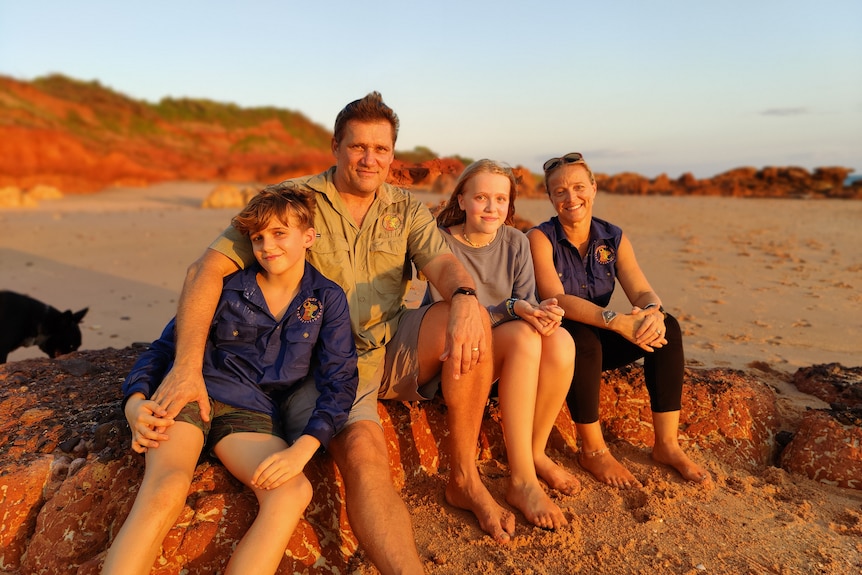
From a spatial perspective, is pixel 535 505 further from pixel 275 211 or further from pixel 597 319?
pixel 275 211

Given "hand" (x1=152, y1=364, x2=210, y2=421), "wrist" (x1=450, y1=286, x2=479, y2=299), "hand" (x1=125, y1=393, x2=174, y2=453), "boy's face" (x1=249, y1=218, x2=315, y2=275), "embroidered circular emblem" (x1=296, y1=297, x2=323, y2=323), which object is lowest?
"hand" (x1=125, y1=393, x2=174, y2=453)

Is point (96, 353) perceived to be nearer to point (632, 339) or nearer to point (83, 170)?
point (632, 339)

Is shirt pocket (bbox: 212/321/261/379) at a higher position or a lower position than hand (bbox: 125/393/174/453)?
higher

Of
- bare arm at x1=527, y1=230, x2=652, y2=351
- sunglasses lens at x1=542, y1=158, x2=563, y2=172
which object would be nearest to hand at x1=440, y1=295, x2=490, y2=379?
bare arm at x1=527, y1=230, x2=652, y2=351

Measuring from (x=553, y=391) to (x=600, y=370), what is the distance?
0.36 metres

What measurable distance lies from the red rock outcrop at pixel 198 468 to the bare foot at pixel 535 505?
541mm

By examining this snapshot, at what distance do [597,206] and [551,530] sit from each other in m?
16.1

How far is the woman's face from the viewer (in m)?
3.64

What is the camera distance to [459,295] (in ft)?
9.96

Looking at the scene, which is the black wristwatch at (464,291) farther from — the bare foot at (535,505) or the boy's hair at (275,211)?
the bare foot at (535,505)

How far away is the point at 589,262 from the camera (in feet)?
12.4

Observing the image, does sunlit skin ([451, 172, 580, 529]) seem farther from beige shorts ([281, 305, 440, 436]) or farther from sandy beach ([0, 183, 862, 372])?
sandy beach ([0, 183, 862, 372])

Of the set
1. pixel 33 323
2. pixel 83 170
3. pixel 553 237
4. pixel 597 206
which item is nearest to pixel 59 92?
pixel 83 170

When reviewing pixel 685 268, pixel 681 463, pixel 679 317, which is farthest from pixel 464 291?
pixel 685 268
